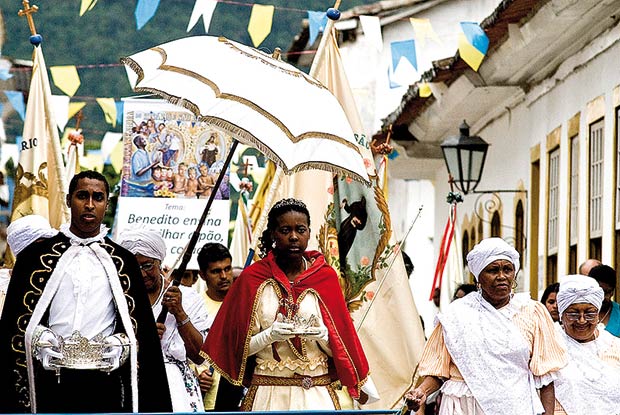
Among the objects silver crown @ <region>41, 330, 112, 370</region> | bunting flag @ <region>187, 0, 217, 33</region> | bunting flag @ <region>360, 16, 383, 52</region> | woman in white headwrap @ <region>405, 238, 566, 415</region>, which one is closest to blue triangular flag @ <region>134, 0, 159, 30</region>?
bunting flag @ <region>187, 0, 217, 33</region>

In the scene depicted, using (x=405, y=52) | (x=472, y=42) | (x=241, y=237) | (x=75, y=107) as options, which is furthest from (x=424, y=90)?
(x=241, y=237)

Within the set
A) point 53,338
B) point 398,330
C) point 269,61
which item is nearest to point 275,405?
point 53,338

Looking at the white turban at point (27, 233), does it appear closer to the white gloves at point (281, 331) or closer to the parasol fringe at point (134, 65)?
the parasol fringe at point (134, 65)

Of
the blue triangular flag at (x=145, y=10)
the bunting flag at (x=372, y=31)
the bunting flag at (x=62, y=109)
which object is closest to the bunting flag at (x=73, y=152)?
the blue triangular flag at (x=145, y=10)

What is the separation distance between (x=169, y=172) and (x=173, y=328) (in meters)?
4.62

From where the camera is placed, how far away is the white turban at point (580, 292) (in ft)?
36.0

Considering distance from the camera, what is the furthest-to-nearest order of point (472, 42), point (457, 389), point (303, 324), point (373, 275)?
1. point (472, 42)
2. point (373, 275)
3. point (457, 389)
4. point (303, 324)

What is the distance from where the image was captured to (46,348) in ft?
30.3

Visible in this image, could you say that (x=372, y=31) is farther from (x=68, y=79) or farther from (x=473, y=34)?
(x=68, y=79)

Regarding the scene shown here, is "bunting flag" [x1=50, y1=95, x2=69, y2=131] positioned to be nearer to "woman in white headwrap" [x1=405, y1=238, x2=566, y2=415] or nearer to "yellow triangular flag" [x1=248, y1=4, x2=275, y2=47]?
"yellow triangular flag" [x1=248, y1=4, x2=275, y2=47]

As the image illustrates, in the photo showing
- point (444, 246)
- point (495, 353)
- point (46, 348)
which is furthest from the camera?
point (444, 246)

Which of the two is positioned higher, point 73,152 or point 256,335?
point 73,152

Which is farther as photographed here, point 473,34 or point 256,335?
point 473,34

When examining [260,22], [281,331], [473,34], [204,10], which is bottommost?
[281,331]
